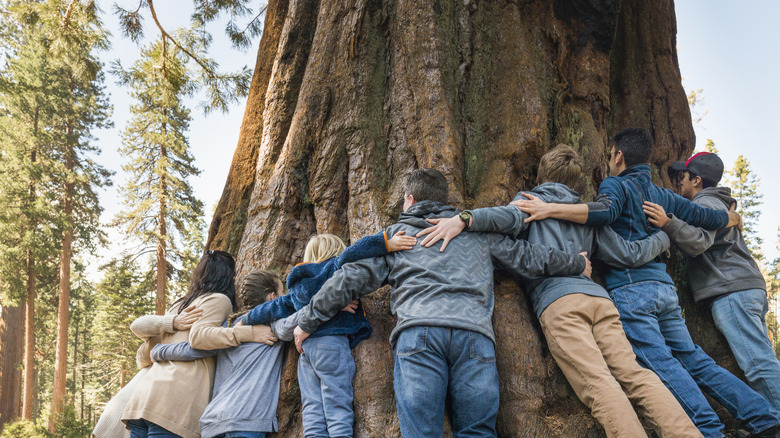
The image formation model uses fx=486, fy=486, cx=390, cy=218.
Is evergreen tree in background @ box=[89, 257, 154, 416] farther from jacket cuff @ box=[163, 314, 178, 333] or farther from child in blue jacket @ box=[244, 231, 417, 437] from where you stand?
child in blue jacket @ box=[244, 231, 417, 437]

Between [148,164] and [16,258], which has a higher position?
[148,164]

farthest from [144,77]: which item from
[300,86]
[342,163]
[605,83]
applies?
[605,83]

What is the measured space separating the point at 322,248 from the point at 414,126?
50.5 inches

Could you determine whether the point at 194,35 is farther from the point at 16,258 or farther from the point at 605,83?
the point at 16,258

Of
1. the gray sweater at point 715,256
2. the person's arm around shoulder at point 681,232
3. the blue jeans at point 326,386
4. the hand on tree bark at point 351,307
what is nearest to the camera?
the blue jeans at point 326,386

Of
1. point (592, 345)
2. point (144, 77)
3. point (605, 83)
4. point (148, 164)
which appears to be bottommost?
point (592, 345)

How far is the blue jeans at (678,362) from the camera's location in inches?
119

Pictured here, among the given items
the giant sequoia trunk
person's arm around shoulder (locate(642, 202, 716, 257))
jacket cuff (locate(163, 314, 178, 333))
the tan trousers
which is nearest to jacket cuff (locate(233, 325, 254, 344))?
the giant sequoia trunk

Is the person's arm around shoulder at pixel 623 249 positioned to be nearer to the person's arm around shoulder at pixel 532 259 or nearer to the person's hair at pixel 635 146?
the person's arm around shoulder at pixel 532 259

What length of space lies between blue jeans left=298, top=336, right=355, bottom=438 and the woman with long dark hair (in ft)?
1.42

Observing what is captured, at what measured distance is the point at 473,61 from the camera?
173 inches

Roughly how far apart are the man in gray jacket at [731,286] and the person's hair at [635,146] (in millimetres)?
473

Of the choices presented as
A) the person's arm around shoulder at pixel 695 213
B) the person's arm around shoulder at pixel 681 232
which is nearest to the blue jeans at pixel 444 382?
the person's arm around shoulder at pixel 681 232

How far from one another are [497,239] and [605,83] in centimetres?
274
